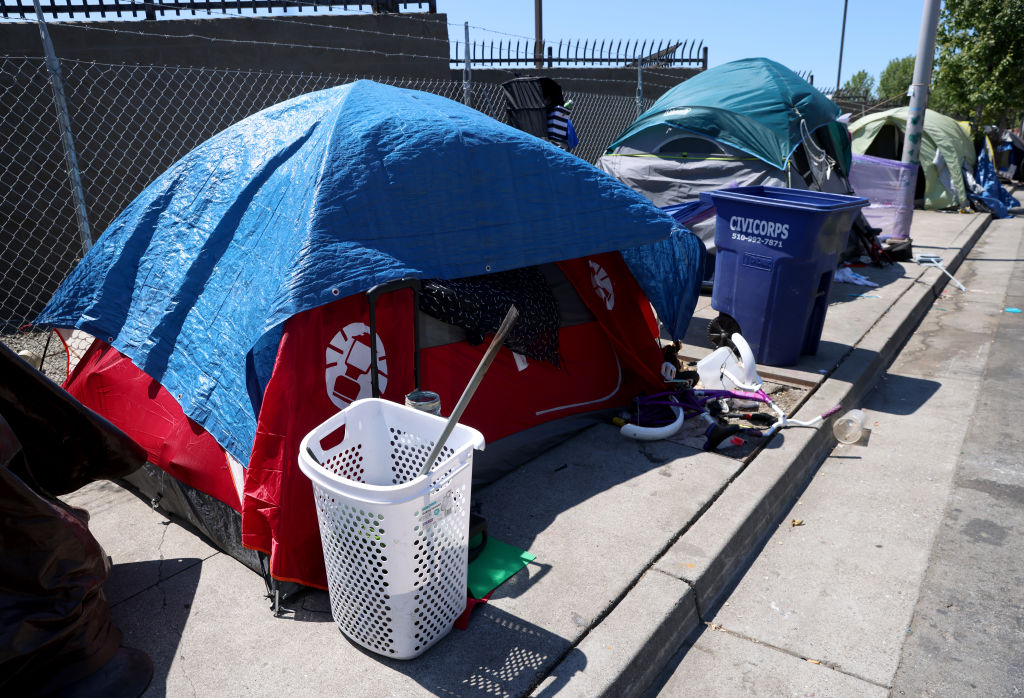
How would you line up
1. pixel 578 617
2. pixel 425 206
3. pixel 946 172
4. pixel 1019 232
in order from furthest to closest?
1. pixel 946 172
2. pixel 1019 232
3. pixel 425 206
4. pixel 578 617

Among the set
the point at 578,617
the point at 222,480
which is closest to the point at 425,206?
the point at 222,480

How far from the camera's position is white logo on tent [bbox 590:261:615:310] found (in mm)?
4214

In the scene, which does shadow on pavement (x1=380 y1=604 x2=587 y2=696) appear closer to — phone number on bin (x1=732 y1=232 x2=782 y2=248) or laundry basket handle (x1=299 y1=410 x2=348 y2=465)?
laundry basket handle (x1=299 y1=410 x2=348 y2=465)

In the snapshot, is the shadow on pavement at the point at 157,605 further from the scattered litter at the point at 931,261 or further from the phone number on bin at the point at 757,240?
the scattered litter at the point at 931,261

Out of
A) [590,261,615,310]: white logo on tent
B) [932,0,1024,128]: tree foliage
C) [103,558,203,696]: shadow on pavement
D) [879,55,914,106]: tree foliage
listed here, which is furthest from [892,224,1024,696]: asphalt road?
[879,55,914,106]: tree foliage

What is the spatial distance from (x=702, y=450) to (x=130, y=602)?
9.48 feet

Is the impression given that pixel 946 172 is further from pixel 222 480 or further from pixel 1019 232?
pixel 222 480

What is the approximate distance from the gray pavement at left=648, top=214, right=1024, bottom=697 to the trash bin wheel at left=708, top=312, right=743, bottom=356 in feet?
3.51

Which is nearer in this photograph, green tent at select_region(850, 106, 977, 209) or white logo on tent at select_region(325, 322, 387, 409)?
white logo on tent at select_region(325, 322, 387, 409)

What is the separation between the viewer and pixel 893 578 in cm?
308

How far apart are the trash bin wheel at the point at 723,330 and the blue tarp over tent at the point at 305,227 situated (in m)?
1.84

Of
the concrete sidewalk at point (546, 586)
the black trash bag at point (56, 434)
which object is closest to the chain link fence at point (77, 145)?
the black trash bag at point (56, 434)

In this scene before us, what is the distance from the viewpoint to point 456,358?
3.52 meters

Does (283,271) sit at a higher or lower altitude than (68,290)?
higher
